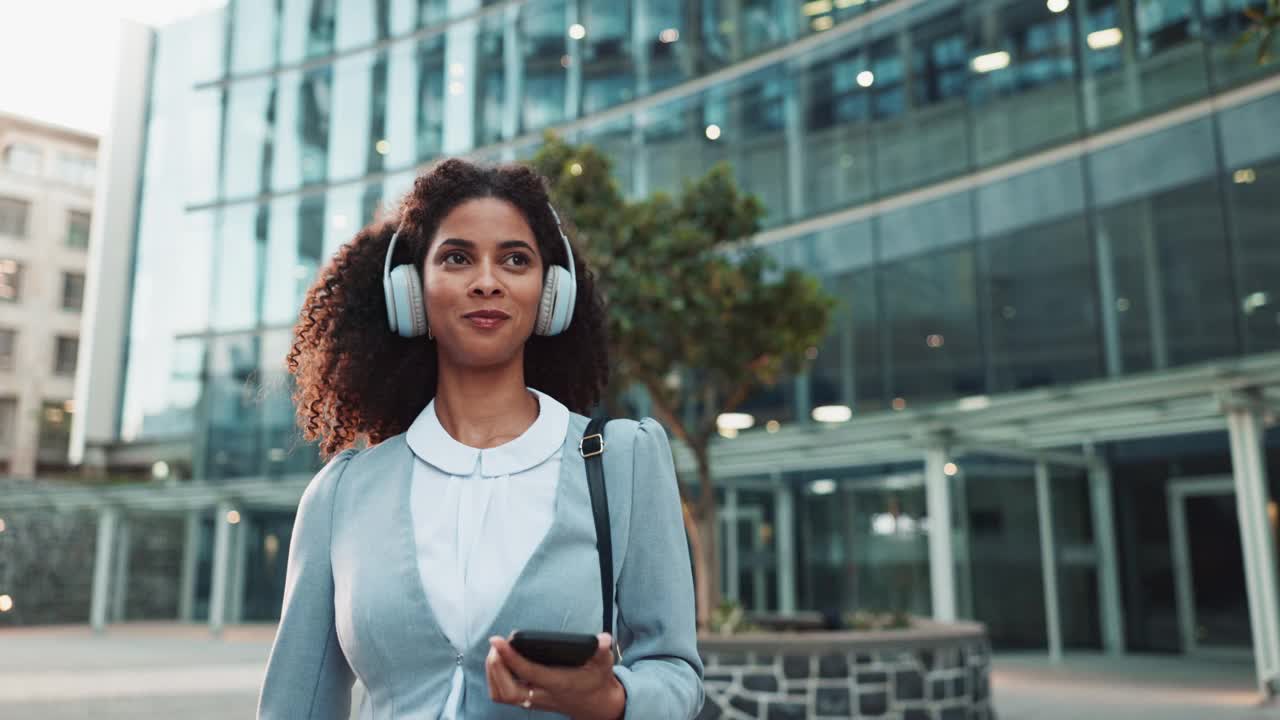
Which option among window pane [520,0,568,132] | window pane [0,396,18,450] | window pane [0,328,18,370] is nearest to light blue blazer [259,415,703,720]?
window pane [520,0,568,132]

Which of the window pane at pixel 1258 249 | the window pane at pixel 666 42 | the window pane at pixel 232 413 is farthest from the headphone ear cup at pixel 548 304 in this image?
the window pane at pixel 232 413

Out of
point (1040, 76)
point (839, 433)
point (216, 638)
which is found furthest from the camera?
point (216, 638)

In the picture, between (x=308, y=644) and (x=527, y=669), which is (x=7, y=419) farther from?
(x=527, y=669)

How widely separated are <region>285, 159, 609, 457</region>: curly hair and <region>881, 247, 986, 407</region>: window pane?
16.8 meters

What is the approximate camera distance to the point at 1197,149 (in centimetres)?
1567

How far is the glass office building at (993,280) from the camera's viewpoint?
15125mm

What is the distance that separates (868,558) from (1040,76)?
886 cm

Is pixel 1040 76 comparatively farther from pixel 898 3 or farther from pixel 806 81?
pixel 806 81

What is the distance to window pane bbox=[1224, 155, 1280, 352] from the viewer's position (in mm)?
15007

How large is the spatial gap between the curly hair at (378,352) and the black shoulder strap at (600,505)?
286 millimetres

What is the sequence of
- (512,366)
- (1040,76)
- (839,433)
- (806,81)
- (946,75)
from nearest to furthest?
(512,366) → (839,433) → (1040,76) → (946,75) → (806,81)

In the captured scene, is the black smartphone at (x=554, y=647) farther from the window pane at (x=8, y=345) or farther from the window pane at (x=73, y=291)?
the window pane at (x=73, y=291)

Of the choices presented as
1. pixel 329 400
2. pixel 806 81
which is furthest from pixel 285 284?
pixel 329 400

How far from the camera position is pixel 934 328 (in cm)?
1834
